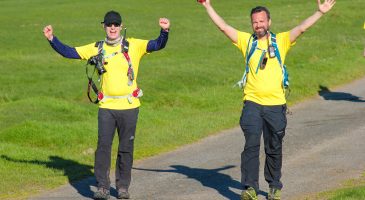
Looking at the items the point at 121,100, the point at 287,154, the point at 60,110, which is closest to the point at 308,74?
the point at 60,110

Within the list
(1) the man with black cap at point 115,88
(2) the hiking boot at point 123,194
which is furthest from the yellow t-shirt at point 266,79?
(2) the hiking boot at point 123,194

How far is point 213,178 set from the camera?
38.9 feet

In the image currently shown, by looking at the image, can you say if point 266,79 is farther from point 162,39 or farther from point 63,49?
point 63,49

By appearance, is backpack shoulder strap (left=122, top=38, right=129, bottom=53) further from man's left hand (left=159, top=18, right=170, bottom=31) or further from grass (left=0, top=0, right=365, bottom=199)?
grass (left=0, top=0, right=365, bottom=199)

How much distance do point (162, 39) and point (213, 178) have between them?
226 centimetres

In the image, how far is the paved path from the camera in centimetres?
1097

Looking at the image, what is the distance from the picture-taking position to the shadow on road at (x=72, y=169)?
11.4 m

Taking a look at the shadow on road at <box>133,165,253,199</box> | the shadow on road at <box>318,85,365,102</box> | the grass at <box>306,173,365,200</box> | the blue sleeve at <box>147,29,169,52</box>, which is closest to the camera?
the grass at <box>306,173,365,200</box>

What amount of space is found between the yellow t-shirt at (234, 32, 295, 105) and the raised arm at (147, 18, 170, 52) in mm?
942

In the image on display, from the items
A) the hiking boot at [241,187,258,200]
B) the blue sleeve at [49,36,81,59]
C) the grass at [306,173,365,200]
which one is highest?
the blue sleeve at [49,36,81,59]

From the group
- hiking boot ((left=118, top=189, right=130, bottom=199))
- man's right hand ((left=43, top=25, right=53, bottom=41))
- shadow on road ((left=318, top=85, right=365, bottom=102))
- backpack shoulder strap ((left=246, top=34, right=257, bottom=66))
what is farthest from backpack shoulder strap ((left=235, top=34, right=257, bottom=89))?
shadow on road ((left=318, top=85, right=365, bottom=102))

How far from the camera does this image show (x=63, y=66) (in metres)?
26.1

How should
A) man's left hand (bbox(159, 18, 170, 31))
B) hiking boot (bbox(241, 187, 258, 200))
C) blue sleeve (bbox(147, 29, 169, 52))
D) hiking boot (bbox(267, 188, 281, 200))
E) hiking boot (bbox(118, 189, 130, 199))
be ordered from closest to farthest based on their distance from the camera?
hiking boot (bbox(241, 187, 258, 200))
hiking boot (bbox(267, 188, 281, 200))
man's left hand (bbox(159, 18, 170, 31))
blue sleeve (bbox(147, 29, 169, 52))
hiking boot (bbox(118, 189, 130, 199))

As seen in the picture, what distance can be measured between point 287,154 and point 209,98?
22.1 feet
